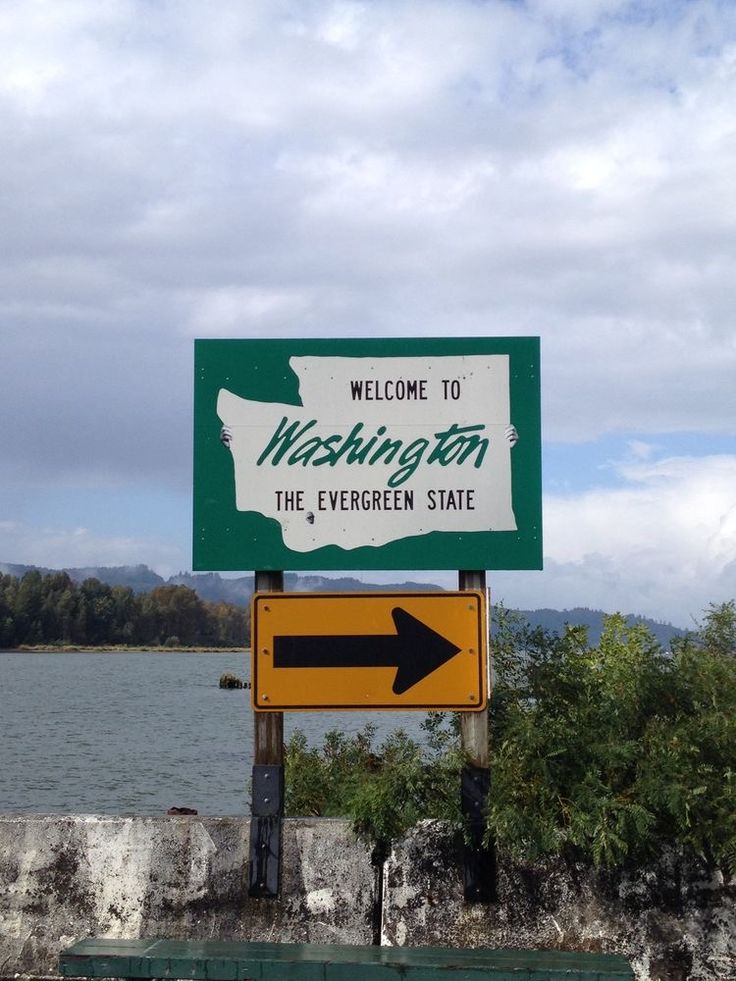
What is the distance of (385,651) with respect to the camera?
639 centimetres

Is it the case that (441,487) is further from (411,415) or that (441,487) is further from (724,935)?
(724,935)

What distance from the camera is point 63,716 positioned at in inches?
2260

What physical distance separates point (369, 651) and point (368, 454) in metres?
1.09

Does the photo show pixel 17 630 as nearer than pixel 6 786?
No

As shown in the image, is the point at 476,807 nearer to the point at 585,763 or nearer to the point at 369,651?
the point at 585,763

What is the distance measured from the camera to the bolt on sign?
636cm

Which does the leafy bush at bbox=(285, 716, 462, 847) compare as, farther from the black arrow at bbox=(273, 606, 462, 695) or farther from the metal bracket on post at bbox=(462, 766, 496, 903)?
the black arrow at bbox=(273, 606, 462, 695)

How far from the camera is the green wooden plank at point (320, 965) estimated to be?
16.7ft

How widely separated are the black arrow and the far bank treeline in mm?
160939

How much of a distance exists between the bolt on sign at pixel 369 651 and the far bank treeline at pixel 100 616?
16093 centimetres

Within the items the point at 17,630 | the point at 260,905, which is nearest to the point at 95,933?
the point at 260,905

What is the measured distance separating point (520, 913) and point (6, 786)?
86.7ft

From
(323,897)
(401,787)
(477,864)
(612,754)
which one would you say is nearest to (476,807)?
(477,864)

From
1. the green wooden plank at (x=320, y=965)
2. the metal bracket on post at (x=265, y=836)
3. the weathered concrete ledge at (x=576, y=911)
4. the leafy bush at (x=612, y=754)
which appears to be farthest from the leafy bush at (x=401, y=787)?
the green wooden plank at (x=320, y=965)
